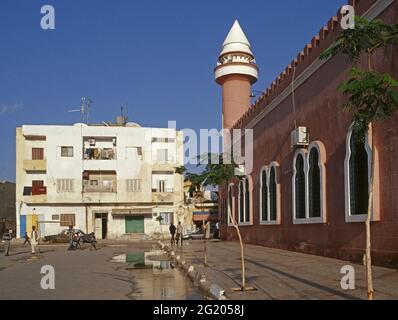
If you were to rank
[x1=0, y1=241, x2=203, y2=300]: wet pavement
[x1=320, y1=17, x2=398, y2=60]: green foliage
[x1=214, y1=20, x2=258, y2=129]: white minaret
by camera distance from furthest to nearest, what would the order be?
[x1=214, y1=20, x2=258, y2=129]: white minaret
[x1=0, y1=241, x2=203, y2=300]: wet pavement
[x1=320, y1=17, x2=398, y2=60]: green foliage

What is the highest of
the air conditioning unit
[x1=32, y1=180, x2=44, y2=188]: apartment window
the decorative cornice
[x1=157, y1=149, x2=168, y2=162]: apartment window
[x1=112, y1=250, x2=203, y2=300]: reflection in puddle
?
the decorative cornice

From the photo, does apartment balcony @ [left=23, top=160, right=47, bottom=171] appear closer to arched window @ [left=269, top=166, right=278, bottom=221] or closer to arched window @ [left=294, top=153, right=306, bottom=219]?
arched window @ [left=269, top=166, right=278, bottom=221]

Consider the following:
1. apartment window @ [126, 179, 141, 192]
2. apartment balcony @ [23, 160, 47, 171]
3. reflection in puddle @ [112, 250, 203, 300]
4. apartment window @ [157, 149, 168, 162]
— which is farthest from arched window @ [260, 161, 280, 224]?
apartment balcony @ [23, 160, 47, 171]

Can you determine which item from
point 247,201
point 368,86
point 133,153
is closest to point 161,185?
point 133,153

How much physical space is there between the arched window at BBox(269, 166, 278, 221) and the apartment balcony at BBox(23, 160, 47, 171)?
95.5ft

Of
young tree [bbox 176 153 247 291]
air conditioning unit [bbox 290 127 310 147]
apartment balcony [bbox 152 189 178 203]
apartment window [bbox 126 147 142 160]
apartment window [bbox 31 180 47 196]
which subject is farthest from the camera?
apartment window [bbox 126 147 142 160]

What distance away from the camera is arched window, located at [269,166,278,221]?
883 inches

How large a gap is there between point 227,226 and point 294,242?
1444 cm

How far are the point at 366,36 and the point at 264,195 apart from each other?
57.5 ft

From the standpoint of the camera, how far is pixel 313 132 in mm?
17688

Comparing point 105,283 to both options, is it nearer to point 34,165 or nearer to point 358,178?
point 358,178

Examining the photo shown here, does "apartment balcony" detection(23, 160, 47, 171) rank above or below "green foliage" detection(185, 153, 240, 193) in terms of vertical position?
above

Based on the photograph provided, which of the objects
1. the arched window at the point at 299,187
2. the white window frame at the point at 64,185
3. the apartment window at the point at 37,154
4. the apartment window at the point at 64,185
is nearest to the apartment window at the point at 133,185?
the white window frame at the point at 64,185

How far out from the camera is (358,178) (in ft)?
46.2
